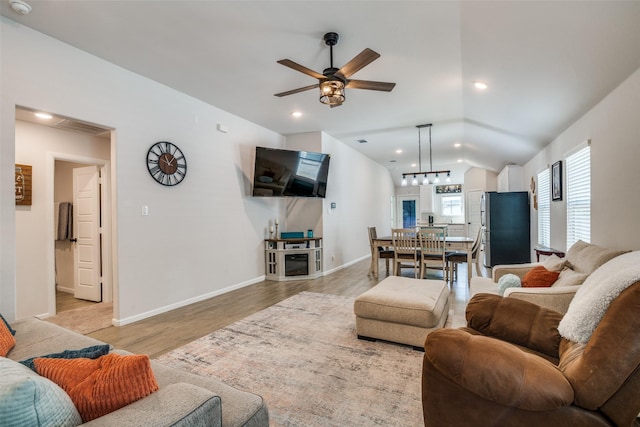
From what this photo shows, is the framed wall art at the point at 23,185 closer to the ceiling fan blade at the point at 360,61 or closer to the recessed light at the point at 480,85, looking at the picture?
the ceiling fan blade at the point at 360,61

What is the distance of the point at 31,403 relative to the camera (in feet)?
2.32

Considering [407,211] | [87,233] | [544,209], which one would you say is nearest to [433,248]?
[544,209]

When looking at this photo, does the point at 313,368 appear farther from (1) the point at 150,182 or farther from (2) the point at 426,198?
(2) the point at 426,198

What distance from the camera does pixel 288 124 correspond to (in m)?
5.40

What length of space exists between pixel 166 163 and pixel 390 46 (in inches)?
115

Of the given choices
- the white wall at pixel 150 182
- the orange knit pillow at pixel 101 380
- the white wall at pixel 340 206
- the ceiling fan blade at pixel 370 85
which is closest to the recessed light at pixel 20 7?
the white wall at pixel 150 182

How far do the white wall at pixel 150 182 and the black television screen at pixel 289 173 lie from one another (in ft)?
0.93

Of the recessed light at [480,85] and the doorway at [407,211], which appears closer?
the recessed light at [480,85]

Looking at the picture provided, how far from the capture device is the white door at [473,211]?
9883 mm

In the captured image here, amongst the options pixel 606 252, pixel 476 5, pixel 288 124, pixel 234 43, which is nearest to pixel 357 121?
pixel 288 124

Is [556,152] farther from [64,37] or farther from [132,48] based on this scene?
[64,37]

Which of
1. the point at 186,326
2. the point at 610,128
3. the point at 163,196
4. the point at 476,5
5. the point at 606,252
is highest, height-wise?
the point at 476,5

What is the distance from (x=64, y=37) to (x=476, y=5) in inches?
138

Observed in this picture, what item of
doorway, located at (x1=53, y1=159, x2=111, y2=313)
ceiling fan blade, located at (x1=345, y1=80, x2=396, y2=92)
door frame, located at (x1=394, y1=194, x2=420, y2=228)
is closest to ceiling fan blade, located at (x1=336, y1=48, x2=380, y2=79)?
ceiling fan blade, located at (x1=345, y1=80, x2=396, y2=92)
